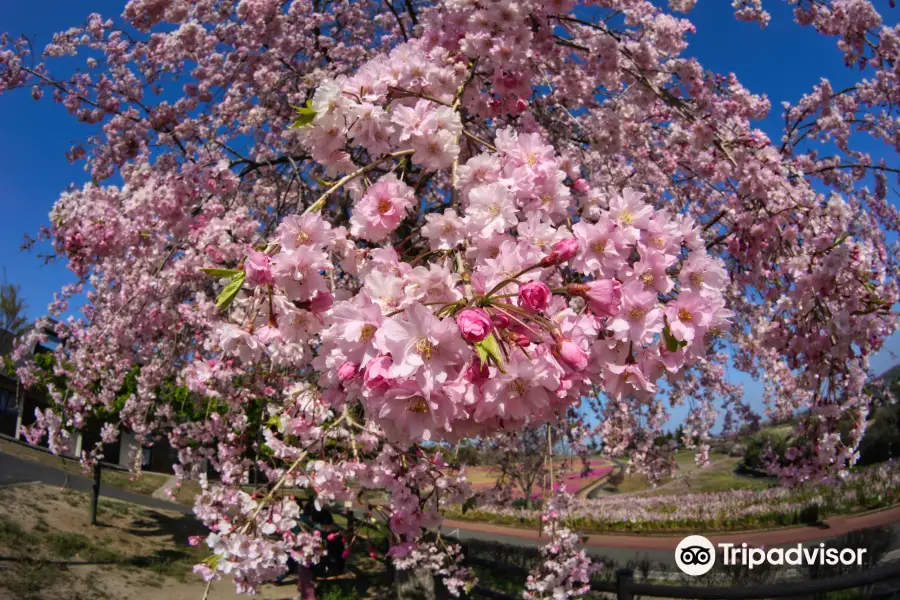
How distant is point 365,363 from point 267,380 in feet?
13.0

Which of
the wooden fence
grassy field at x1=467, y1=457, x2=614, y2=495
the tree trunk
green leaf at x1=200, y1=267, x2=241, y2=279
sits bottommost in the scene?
the tree trunk

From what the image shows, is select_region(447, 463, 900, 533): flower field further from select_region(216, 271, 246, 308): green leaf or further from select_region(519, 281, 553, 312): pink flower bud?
select_region(519, 281, 553, 312): pink flower bud

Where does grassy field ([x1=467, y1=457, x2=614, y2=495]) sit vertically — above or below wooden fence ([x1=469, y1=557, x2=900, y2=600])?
above

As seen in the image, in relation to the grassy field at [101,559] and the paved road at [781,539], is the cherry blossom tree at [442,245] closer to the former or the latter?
the paved road at [781,539]

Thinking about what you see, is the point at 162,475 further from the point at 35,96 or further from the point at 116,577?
the point at 35,96

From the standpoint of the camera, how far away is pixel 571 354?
1.01 meters

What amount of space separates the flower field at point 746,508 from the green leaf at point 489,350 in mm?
8724

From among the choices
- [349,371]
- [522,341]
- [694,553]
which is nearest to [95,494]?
[694,553]

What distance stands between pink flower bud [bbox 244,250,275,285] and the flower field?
28.1ft

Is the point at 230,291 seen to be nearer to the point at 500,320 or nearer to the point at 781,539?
the point at 500,320

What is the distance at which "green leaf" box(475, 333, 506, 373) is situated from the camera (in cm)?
92

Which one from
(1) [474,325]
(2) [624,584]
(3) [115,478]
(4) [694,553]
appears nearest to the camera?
(1) [474,325]

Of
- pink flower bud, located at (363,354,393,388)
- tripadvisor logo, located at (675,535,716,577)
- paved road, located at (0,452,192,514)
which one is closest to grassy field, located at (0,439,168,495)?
paved road, located at (0,452,192,514)

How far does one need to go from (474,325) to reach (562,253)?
299 millimetres
